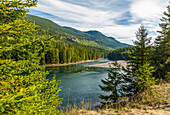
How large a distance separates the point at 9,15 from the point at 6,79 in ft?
6.24

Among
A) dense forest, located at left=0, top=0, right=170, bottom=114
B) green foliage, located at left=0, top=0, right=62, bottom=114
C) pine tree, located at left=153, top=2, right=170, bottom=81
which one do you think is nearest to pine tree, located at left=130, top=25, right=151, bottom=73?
dense forest, located at left=0, top=0, right=170, bottom=114

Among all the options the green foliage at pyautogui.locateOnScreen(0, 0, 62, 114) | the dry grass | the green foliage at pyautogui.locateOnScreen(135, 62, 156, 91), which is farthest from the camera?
the green foliage at pyautogui.locateOnScreen(135, 62, 156, 91)

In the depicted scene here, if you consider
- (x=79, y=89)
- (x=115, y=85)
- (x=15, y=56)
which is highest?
(x=15, y=56)

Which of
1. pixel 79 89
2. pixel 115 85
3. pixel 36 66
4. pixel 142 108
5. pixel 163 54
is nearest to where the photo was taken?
pixel 36 66

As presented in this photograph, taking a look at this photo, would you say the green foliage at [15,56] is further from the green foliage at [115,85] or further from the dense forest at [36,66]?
the green foliage at [115,85]

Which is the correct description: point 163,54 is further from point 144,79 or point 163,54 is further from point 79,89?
point 79,89

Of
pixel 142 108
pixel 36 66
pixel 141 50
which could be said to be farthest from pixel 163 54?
pixel 36 66

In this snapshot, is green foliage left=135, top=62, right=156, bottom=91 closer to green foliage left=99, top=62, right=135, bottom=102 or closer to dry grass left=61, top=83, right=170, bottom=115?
dry grass left=61, top=83, right=170, bottom=115

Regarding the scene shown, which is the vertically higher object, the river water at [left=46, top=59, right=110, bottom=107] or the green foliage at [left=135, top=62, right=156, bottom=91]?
the green foliage at [left=135, top=62, right=156, bottom=91]

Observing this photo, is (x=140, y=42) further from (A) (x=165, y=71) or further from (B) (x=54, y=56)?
(B) (x=54, y=56)

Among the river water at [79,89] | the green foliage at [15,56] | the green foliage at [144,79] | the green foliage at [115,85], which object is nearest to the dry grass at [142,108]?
the green foliage at [144,79]

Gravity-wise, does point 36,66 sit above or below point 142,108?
above

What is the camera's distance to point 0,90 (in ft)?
9.36

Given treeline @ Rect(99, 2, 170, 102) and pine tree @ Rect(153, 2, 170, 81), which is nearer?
treeline @ Rect(99, 2, 170, 102)
